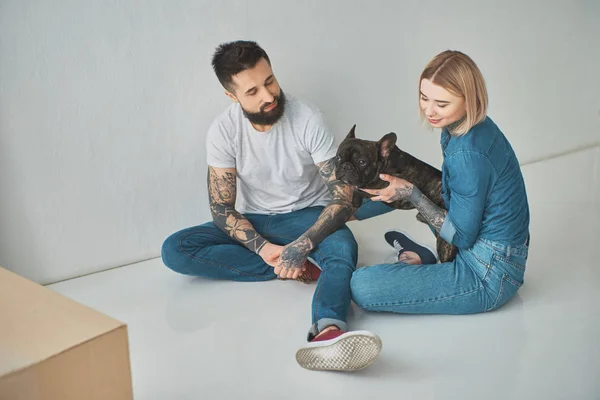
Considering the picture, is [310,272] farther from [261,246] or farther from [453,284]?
[453,284]

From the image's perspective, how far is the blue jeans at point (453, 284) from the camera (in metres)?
2.30

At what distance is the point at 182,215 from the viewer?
305cm

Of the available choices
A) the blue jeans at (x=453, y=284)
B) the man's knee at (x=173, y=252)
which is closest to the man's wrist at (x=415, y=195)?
the blue jeans at (x=453, y=284)

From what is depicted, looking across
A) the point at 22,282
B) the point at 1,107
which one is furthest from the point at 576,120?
the point at 22,282

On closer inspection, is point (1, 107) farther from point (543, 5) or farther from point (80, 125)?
point (543, 5)

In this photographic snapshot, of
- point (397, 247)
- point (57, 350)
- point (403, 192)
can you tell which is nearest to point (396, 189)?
point (403, 192)

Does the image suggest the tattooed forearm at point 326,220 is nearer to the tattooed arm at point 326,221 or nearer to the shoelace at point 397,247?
the tattooed arm at point 326,221

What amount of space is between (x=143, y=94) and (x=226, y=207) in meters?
0.59

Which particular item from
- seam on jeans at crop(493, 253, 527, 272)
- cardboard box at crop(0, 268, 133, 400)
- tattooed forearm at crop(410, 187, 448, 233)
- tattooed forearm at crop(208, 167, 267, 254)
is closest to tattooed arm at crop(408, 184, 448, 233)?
tattooed forearm at crop(410, 187, 448, 233)

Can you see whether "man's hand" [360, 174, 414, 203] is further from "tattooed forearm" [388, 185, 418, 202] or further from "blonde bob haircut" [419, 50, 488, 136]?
"blonde bob haircut" [419, 50, 488, 136]

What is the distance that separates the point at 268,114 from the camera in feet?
8.52

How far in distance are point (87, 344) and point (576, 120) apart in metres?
3.89

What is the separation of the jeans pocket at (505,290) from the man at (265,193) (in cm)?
53

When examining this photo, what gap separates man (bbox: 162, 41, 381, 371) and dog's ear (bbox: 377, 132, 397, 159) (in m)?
0.31
